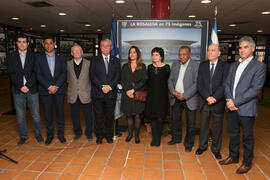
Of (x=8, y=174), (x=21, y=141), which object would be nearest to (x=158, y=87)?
(x=8, y=174)

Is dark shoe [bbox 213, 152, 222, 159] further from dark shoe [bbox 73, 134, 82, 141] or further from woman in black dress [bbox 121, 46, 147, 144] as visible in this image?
dark shoe [bbox 73, 134, 82, 141]

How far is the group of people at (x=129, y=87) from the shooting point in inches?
118

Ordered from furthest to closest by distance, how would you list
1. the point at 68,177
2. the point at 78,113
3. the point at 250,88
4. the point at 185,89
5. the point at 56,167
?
the point at 78,113, the point at 185,89, the point at 56,167, the point at 68,177, the point at 250,88

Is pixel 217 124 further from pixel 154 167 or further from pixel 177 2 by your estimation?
pixel 177 2

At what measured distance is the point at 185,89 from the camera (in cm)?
324

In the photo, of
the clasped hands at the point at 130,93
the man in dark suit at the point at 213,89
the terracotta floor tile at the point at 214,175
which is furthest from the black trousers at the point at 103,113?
the terracotta floor tile at the point at 214,175

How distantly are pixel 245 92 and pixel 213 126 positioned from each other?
79 centimetres

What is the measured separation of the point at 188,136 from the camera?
3436 mm

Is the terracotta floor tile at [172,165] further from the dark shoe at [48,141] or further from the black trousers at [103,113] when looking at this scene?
the dark shoe at [48,141]

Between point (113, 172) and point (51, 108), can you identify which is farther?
point (51, 108)

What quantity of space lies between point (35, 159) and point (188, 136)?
234cm

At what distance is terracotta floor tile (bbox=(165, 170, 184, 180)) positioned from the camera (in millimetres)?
2624

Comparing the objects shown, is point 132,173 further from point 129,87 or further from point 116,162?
point 129,87

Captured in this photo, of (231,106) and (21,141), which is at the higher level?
(231,106)
